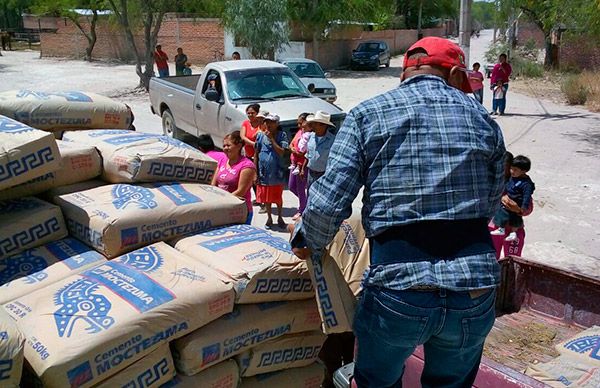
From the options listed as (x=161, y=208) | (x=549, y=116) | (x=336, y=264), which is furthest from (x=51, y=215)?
(x=549, y=116)

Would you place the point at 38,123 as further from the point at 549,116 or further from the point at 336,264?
the point at 549,116

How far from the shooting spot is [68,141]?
4.01 meters

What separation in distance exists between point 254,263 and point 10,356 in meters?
1.21

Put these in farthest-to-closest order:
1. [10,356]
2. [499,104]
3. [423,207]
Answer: [499,104] < [10,356] < [423,207]

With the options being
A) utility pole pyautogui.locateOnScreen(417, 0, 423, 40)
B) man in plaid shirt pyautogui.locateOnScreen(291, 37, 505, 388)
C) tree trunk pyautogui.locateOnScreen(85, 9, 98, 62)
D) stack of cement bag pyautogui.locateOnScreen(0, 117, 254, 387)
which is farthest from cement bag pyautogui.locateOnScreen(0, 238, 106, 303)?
utility pole pyautogui.locateOnScreen(417, 0, 423, 40)

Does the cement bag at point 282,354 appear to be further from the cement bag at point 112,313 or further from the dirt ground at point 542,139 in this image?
the dirt ground at point 542,139

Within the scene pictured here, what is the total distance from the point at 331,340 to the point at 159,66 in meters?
18.3

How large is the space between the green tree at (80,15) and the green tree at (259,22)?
10.9 meters

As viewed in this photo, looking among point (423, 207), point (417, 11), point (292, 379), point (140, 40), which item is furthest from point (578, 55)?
point (423, 207)

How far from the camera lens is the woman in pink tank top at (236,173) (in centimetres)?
563

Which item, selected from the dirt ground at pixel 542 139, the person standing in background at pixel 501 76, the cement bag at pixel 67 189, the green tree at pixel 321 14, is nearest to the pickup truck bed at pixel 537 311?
the dirt ground at pixel 542 139

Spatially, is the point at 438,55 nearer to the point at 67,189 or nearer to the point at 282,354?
the point at 282,354

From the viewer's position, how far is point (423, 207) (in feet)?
7.11

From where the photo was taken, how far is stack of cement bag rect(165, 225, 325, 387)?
3.01 metres
